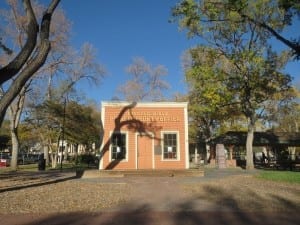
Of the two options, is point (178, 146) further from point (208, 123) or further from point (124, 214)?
point (208, 123)

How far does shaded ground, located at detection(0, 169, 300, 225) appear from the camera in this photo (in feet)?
30.4

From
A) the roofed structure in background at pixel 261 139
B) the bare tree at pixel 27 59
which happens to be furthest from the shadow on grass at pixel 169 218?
the roofed structure in background at pixel 261 139

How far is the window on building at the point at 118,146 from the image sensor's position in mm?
26375

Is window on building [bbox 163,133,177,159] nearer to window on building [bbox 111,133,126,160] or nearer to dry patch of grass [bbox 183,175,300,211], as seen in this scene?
window on building [bbox 111,133,126,160]

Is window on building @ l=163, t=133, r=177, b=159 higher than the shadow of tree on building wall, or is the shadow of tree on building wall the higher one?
the shadow of tree on building wall

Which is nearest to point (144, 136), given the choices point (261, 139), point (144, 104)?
point (144, 104)

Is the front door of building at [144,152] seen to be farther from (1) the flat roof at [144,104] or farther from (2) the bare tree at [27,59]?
(2) the bare tree at [27,59]

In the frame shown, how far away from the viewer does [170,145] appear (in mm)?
26672

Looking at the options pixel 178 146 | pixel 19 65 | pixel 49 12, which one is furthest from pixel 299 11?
pixel 178 146

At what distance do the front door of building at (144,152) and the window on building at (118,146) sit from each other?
0.99 meters

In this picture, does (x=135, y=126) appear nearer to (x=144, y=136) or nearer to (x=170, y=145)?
(x=144, y=136)

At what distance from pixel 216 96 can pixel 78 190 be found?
18.5 m

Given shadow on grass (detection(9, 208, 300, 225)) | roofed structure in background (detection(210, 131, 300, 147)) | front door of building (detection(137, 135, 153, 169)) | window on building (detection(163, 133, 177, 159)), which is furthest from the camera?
roofed structure in background (detection(210, 131, 300, 147))

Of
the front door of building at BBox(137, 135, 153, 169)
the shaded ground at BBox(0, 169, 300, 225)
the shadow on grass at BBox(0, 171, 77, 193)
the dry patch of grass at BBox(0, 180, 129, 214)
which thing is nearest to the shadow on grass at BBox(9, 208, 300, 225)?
the shaded ground at BBox(0, 169, 300, 225)
